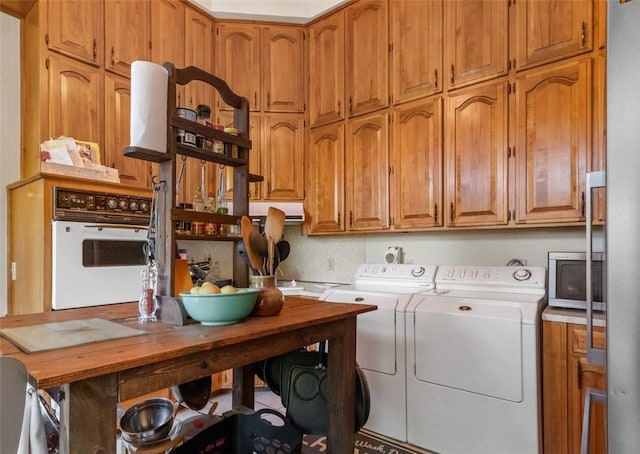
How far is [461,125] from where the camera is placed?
2.52 meters

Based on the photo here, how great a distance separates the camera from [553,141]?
2182mm

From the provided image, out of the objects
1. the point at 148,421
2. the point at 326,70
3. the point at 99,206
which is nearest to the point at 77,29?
the point at 99,206

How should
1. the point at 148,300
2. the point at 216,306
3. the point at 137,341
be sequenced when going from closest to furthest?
1. the point at 137,341
2. the point at 216,306
3. the point at 148,300

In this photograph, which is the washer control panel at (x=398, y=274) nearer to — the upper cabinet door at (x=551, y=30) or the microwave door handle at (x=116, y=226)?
the upper cabinet door at (x=551, y=30)

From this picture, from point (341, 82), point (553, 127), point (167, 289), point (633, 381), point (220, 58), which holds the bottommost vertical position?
point (633, 381)

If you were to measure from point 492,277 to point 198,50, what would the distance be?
2983mm

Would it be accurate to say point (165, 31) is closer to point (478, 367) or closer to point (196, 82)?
point (196, 82)

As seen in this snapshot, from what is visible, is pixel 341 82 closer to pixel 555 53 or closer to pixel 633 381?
pixel 555 53

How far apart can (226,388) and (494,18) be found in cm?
335

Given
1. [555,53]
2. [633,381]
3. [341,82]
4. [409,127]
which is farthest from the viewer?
[341,82]

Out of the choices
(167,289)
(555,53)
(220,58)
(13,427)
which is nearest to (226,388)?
(167,289)

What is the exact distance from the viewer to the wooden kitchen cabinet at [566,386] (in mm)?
1817

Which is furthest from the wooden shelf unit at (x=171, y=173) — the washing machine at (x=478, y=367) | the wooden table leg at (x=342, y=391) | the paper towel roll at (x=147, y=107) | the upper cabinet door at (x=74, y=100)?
the upper cabinet door at (x=74, y=100)

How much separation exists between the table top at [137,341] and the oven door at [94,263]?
0.94 meters
